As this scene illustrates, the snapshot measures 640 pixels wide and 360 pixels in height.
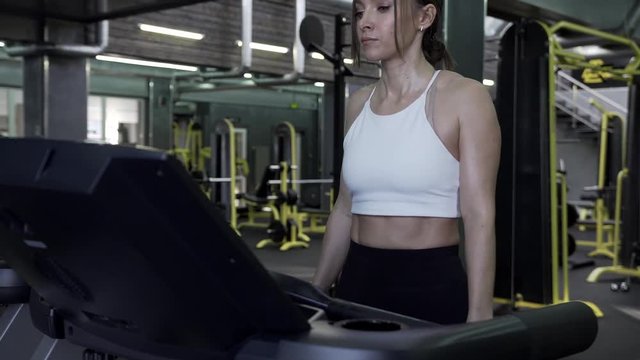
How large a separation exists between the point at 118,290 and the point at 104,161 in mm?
215

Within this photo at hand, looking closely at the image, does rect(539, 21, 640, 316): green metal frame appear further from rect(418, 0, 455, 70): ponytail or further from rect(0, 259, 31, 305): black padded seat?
rect(0, 259, 31, 305): black padded seat

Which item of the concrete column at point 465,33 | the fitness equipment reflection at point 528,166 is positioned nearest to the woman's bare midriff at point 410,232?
the concrete column at point 465,33

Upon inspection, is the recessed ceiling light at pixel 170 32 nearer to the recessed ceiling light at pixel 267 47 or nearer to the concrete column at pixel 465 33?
the recessed ceiling light at pixel 267 47

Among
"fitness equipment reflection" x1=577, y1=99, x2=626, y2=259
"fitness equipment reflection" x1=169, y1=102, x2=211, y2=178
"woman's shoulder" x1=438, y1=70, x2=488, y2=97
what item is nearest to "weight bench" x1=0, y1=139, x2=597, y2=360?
"woman's shoulder" x1=438, y1=70, x2=488, y2=97

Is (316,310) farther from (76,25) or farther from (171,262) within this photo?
(76,25)

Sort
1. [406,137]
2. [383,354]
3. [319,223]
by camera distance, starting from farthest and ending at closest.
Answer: [319,223] < [406,137] < [383,354]

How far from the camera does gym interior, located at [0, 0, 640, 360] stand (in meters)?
0.63

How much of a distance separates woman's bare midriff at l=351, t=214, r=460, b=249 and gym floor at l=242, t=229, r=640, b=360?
4.59 feet

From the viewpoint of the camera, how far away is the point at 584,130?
537 inches

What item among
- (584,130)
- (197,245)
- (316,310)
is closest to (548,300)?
(316,310)

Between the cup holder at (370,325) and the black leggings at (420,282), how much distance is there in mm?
388

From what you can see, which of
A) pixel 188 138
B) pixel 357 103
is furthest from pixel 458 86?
pixel 188 138

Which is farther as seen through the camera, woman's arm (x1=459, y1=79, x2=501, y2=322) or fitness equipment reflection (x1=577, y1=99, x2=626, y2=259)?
fitness equipment reflection (x1=577, y1=99, x2=626, y2=259)

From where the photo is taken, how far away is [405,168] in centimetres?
111
